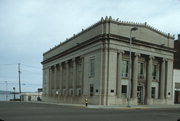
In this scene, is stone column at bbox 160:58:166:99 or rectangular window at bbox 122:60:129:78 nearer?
rectangular window at bbox 122:60:129:78

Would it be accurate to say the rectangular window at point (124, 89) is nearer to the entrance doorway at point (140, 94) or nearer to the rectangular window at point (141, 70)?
the entrance doorway at point (140, 94)

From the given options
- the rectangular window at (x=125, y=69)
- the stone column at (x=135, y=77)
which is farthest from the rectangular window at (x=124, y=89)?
the rectangular window at (x=125, y=69)

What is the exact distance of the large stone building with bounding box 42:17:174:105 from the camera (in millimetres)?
47188

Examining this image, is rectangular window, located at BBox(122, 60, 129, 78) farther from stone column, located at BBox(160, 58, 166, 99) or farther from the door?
stone column, located at BBox(160, 58, 166, 99)

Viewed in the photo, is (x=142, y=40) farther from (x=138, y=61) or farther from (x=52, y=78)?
(x=52, y=78)

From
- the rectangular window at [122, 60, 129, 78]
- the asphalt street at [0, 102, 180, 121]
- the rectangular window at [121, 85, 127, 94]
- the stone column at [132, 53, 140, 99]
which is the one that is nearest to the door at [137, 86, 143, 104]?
the stone column at [132, 53, 140, 99]

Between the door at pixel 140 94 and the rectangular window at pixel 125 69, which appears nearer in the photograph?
the rectangular window at pixel 125 69

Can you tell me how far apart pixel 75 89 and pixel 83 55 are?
8.40 m

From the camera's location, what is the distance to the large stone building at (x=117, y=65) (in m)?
47.2

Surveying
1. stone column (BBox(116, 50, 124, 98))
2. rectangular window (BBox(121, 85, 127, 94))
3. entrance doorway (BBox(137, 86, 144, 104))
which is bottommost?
entrance doorway (BBox(137, 86, 144, 104))

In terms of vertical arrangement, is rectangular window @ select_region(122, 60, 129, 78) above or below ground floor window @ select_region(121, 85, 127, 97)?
above

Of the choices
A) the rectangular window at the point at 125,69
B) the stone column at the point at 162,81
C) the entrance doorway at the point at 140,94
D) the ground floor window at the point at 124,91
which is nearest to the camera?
the ground floor window at the point at 124,91

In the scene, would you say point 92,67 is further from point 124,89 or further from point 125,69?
point 124,89

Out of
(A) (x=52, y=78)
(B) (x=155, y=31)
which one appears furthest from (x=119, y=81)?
(A) (x=52, y=78)
